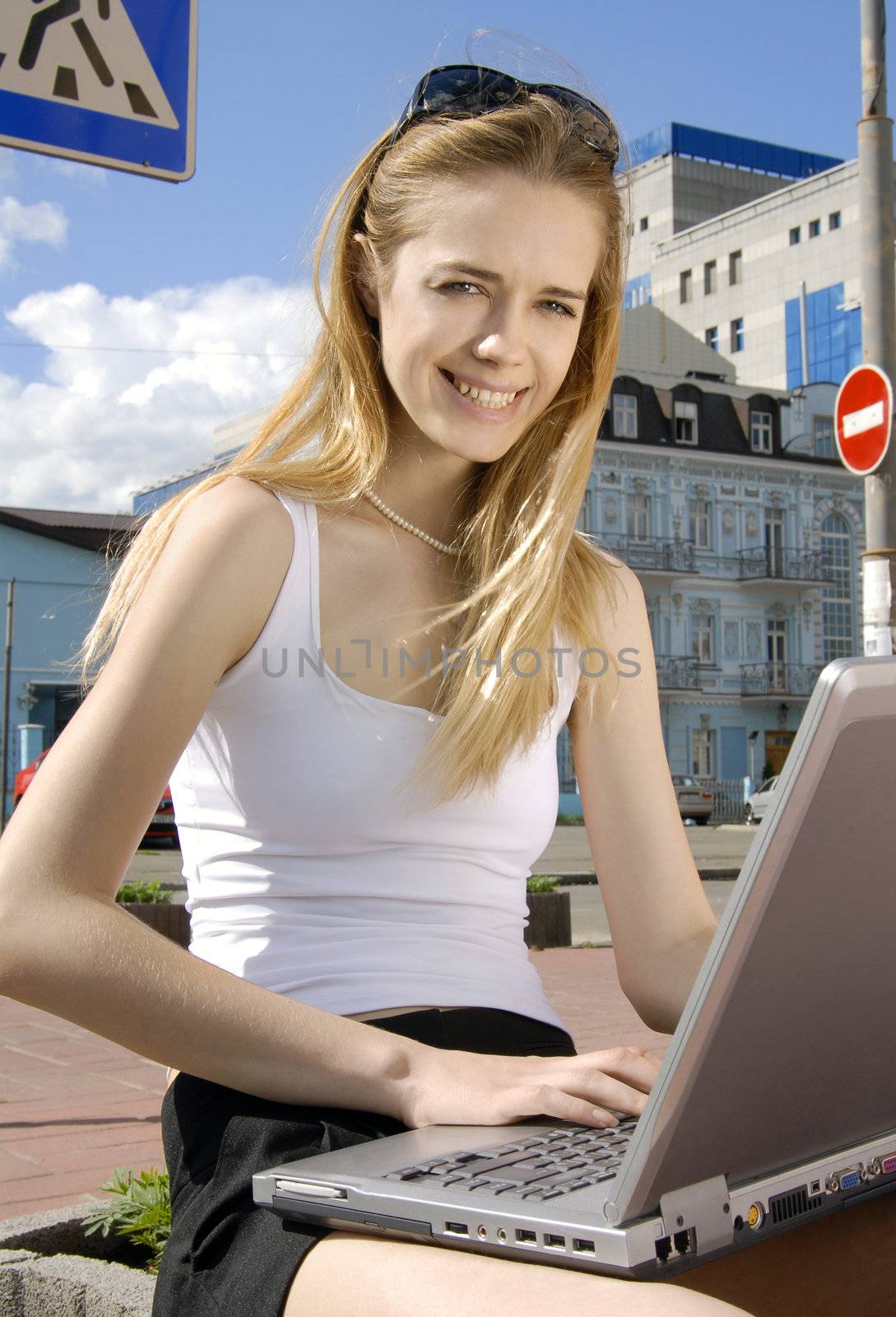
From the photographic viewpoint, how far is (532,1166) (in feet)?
3.35

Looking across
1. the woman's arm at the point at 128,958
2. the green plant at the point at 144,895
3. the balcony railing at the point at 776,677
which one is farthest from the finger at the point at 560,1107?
the balcony railing at the point at 776,677

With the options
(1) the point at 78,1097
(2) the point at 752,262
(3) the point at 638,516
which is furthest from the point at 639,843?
(2) the point at 752,262

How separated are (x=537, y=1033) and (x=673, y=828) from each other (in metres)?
0.36

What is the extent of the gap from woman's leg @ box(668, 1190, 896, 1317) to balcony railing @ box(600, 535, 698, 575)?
112 feet

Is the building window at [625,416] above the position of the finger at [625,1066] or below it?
above

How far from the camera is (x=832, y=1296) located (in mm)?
1202

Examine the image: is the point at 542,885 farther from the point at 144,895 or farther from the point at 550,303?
the point at 550,303

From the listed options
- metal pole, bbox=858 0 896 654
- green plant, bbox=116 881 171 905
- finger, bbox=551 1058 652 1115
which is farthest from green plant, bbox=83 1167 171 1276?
green plant, bbox=116 881 171 905

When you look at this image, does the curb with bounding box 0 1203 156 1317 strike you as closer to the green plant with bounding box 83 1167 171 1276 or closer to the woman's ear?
the green plant with bounding box 83 1167 171 1276

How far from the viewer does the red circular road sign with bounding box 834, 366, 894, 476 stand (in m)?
6.12

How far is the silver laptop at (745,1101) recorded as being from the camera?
0.89m

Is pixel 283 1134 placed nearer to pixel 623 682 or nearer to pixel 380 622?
pixel 380 622

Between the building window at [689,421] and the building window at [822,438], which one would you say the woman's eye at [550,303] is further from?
the building window at [822,438]

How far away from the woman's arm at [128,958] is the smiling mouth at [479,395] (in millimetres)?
614
